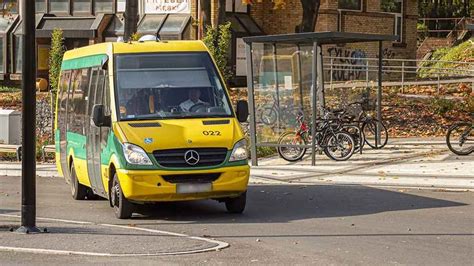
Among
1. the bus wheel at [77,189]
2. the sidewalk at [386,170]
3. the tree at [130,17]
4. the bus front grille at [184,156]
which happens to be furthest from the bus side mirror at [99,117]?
the tree at [130,17]

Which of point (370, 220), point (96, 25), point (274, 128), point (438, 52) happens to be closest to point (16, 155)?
point (274, 128)

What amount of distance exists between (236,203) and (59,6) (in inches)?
1292

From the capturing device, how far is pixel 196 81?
15180mm

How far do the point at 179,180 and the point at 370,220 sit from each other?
2.48m

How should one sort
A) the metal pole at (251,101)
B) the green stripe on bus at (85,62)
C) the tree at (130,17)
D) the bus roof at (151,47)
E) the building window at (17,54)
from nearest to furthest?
1. the bus roof at (151,47)
2. the green stripe on bus at (85,62)
3. the metal pole at (251,101)
4. the tree at (130,17)
5. the building window at (17,54)

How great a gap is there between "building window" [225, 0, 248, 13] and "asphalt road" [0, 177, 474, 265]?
25.2 m

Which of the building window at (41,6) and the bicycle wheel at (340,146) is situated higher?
the building window at (41,6)

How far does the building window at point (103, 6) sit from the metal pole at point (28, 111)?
1306 inches

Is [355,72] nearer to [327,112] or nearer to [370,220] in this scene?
[327,112]

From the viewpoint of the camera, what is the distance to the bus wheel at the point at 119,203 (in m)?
14.4

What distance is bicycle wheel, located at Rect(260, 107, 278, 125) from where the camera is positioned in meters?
23.7

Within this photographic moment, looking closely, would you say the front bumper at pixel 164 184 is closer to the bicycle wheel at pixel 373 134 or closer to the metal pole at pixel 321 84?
the metal pole at pixel 321 84

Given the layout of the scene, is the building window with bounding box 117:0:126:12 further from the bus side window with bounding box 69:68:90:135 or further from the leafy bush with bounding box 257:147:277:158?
the bus side window with bounding box 69:68:90:135

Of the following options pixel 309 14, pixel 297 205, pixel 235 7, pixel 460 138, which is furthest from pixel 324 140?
pixel 235 7
